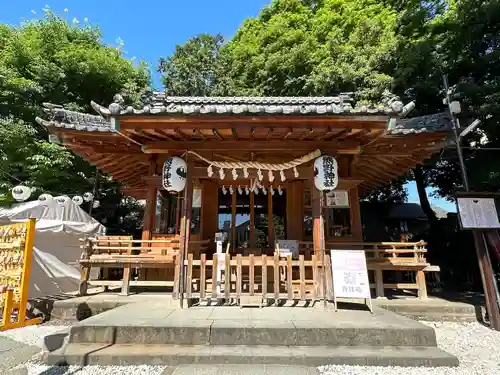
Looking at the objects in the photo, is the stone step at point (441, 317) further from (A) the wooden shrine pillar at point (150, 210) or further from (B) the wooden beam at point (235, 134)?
(A) the wooden shrine pillar at point (150, 210)

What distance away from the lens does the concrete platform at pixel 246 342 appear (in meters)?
3.77

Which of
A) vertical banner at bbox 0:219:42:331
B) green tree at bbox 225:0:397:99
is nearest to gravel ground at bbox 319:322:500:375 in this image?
vertical banner at bbox 0:219:42:331

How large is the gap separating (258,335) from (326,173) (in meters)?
3.12

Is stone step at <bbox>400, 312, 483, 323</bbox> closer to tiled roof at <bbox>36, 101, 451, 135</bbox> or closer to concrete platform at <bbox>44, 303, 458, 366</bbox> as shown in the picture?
concrete platform at <bbox>44, 303, 458, 366</bbox>

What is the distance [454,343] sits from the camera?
487 cm

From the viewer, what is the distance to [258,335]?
412 centimetres

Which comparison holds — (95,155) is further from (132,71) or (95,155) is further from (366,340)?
(132,71)

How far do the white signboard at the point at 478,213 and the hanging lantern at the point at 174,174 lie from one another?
5625 millimetres

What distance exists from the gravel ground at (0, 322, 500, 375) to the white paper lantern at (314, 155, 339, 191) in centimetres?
303

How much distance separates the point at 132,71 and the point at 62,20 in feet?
14.4

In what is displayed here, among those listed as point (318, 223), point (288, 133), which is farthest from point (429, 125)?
point (318, 223)

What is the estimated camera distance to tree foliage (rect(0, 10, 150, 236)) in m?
13.0

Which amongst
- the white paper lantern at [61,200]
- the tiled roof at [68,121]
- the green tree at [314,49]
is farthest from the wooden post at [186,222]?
the green tree at [314,49]

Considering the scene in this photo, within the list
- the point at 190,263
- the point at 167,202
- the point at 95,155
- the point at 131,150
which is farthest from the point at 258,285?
the point at 95,155
